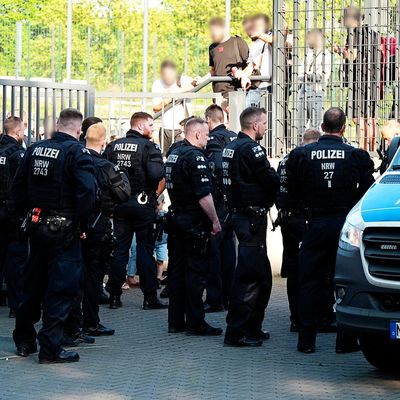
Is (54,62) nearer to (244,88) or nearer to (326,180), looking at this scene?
(244,88)

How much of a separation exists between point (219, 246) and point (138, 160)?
130cm

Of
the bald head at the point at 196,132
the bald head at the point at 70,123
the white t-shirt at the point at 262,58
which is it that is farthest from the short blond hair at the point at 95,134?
the white t-shirt at the point at 262,58

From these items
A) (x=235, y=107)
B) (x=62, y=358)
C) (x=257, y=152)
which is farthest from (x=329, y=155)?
(x=235, y=107)

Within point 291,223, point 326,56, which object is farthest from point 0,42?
point 291,223

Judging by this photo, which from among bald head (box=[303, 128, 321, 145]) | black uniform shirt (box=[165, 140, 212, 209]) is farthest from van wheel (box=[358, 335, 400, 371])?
bald head (box=[303, 128, 321, 145])

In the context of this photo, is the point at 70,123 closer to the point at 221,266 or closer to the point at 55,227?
the point at 55,227

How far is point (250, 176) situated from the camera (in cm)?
1045

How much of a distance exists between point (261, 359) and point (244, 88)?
685 centimetres

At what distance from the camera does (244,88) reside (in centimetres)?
1617

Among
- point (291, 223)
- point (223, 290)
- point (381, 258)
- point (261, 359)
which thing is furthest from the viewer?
point (223, 290)

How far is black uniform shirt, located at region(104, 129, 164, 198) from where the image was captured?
41.9ft

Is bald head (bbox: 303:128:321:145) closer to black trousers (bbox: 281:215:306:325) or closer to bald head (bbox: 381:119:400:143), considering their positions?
black trousers (bbox: 281:215:306:325)

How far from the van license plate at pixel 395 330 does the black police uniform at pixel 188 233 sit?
10.2ft

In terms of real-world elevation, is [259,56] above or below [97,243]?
above
